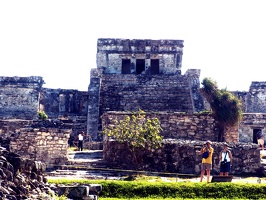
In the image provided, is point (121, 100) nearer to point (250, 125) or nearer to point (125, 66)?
point (125, 66)

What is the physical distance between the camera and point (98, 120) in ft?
75.9

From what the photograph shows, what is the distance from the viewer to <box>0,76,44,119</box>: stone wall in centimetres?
2880

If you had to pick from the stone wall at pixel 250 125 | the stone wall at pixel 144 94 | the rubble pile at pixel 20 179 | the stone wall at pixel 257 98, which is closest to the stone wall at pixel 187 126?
the stone wall at pixel 144 94

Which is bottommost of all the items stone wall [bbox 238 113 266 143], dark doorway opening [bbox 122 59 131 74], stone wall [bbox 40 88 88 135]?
stone wall [bbox 238 113 266 143]

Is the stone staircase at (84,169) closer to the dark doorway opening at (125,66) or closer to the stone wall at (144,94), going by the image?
the stone wall at (144,94)

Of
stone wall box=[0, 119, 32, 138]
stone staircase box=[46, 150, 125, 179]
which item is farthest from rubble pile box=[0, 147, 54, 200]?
stone wall box=[0, 119, 32, 138]

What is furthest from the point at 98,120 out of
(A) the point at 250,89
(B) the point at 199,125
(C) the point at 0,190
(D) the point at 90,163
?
(C) the point at 0,190

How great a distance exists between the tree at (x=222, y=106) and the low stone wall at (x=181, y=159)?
9.69 feet

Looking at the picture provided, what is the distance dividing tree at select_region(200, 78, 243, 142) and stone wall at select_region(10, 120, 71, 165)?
584 cm

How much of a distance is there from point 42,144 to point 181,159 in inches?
175

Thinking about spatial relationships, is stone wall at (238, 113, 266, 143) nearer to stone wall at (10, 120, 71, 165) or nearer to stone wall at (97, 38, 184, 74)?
stone wall at (97, 38, 184, 74)

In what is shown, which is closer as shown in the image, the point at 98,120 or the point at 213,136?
the point at 213,136

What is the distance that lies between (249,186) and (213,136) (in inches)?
253

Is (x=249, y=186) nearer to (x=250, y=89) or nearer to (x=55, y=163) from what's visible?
(x=55, y=163)
